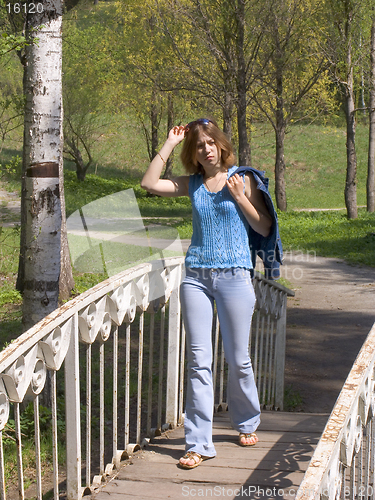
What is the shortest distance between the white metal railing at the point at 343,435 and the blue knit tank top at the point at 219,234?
1159 mm

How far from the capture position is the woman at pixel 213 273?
3080 millimetres

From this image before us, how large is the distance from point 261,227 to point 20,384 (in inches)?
66.3

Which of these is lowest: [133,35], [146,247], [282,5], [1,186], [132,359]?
[132,359]

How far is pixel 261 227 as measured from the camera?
3182 mm

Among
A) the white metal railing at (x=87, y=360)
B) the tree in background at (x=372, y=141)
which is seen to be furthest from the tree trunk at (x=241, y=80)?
the white metal railing at (x=87, y=360)

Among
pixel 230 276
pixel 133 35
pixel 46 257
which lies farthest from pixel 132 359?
pixel 133 35

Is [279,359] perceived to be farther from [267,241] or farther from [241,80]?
[241,80]

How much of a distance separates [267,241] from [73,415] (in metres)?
1.45

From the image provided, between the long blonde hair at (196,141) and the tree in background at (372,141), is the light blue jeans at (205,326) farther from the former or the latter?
the tree in background at (372,141)

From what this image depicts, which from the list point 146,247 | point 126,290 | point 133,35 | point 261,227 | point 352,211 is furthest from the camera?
point 133,35

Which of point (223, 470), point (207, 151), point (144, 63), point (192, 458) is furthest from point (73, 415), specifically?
point (144, 63)

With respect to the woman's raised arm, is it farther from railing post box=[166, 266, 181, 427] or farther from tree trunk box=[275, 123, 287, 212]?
tree trunk box=[275, 123, 287, 212]

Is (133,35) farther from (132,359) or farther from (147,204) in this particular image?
(132,359)

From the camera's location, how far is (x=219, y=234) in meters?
3.12
